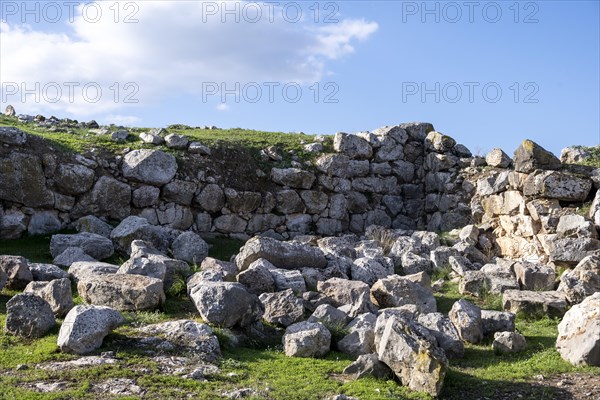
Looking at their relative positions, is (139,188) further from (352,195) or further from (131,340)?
(131,340)

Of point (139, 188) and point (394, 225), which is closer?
point (139, 188)

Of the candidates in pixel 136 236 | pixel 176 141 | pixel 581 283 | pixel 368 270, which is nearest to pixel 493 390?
pixel 581 283

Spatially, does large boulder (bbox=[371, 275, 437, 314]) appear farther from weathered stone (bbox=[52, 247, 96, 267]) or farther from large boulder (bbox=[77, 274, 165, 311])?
weathered stone (bbox=[52, 247, 96, 267])

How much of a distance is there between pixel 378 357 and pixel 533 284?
20.9ft

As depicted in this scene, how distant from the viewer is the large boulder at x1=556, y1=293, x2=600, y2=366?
9047 millimetres

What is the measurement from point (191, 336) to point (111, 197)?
938 cm

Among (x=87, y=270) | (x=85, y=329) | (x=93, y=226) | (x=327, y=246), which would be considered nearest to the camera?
(x=85, y=329)

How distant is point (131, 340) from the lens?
9.27 metres

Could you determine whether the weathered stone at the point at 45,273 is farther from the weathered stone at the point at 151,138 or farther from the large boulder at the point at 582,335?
the large boulder at the point at 582,335

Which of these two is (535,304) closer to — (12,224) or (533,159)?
(533,159)

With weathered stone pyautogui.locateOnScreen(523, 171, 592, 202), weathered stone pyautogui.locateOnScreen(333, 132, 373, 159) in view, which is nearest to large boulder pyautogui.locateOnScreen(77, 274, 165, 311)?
weathered stone pyautogui.locateOnScreen(523, 171, 592, 202)

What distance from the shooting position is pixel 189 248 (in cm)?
1577

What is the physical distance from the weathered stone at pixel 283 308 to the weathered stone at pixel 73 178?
8.31 meters

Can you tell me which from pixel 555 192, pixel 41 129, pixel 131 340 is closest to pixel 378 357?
pixel 131 340
